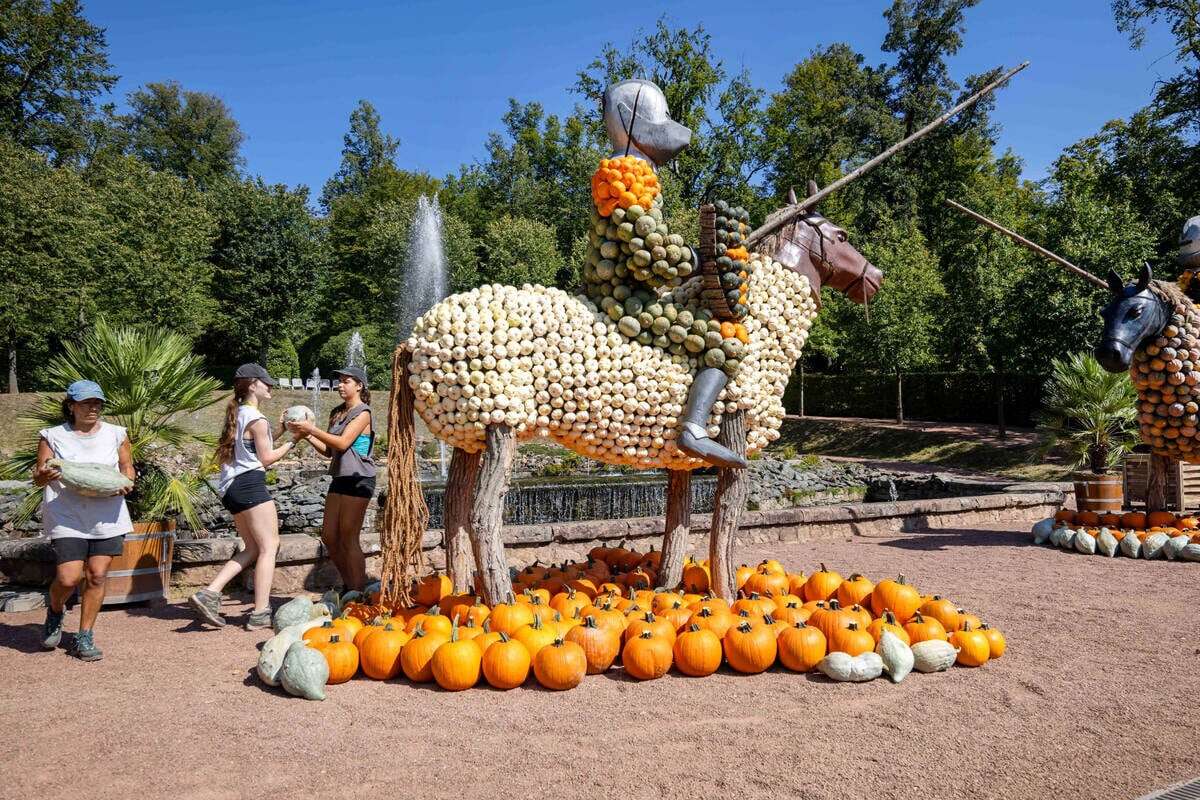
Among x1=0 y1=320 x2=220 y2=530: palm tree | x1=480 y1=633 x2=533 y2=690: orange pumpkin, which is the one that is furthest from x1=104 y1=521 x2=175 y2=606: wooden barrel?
x1=480 y1=633 x2=533 y2=690: orange pumpkin

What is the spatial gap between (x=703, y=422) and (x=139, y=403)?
438 centimetres

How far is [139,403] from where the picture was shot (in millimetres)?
6102

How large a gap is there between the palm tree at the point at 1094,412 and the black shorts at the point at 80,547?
1190 cm

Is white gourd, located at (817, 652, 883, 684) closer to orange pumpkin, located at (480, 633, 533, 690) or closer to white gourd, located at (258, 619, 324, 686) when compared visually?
orange pumpkin, located at (480, 633, 533, 690)

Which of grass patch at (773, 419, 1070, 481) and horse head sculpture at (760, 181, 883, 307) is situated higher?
horse head sculpture at (760, 181, 883, 307)

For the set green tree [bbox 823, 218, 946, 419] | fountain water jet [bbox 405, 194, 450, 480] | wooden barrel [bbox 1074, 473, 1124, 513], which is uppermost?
fountain water jet [bbox 405, 194, 450, 480]

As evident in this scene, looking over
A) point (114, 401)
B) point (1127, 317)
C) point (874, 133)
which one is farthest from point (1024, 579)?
point (874, 133)

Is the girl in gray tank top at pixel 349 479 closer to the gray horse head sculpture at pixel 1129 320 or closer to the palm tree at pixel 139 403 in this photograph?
the palm tree at pixel 139 403

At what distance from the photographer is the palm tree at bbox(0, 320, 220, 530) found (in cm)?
593

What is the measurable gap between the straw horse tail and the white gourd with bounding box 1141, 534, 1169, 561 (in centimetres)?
713

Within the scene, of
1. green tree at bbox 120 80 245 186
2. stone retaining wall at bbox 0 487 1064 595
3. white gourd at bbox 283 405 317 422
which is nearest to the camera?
white gourd at bbox 283 405 317 422

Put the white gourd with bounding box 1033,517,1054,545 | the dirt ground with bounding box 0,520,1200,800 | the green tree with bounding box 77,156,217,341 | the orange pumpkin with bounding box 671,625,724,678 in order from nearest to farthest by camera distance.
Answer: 1. the dirt ground with bounding box 0,520,1200,800
2. the orange pumpkin with bounding box 671,625,724,678
3. the white gourd with bounding box 1033,517,1054,545
4. the green tree with bounding box 77,156,217,341

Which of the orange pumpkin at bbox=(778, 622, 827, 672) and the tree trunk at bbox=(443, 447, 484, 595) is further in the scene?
the tree trunk at bbox=(443, 447, 484, 595)

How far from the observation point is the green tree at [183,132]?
40.7 meters
